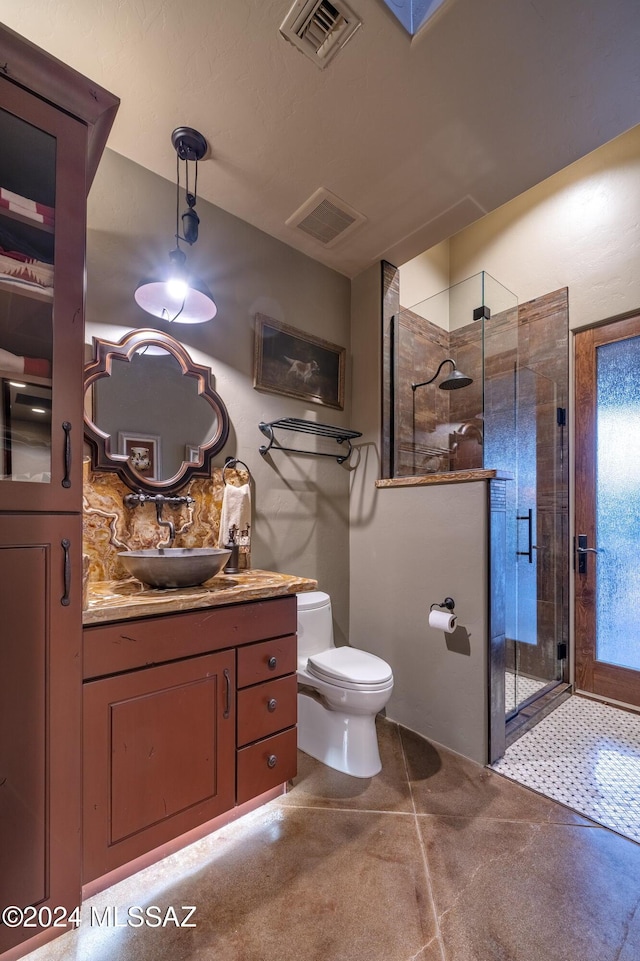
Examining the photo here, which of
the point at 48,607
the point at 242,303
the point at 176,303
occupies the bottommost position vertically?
the point at 48,607

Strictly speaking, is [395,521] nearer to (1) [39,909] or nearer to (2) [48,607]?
(2) [48,607]

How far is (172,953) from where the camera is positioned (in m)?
1.09

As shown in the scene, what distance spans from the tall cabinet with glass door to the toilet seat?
1.01 meters

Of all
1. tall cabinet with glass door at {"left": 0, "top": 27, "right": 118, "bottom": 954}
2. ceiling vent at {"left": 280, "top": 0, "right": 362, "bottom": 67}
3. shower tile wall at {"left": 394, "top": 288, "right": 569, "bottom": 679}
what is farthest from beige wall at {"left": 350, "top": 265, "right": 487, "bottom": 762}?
tall cabinet with glass door at {"left": 0, "top": 27, "right": 118, "bottom": 954}

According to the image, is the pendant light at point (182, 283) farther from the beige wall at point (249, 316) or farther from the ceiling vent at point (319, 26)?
the ceiling vent at point (319, 26)

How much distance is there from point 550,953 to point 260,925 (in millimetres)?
790

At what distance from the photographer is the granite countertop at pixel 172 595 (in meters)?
1.21

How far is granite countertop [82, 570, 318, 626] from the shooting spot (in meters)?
1.21

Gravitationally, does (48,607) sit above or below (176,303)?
below

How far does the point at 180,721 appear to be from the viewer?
133 centimetres

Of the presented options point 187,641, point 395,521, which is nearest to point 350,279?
point 395,521

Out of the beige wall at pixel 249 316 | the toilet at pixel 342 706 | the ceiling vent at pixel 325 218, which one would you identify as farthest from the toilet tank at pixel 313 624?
the ceiling vent at pixel 325 218

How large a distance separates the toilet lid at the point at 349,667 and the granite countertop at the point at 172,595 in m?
0.47

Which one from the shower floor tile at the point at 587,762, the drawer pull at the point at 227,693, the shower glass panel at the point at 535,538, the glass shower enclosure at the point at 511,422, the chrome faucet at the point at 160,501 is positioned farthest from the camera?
the shower glass panel at the point at 535,538
